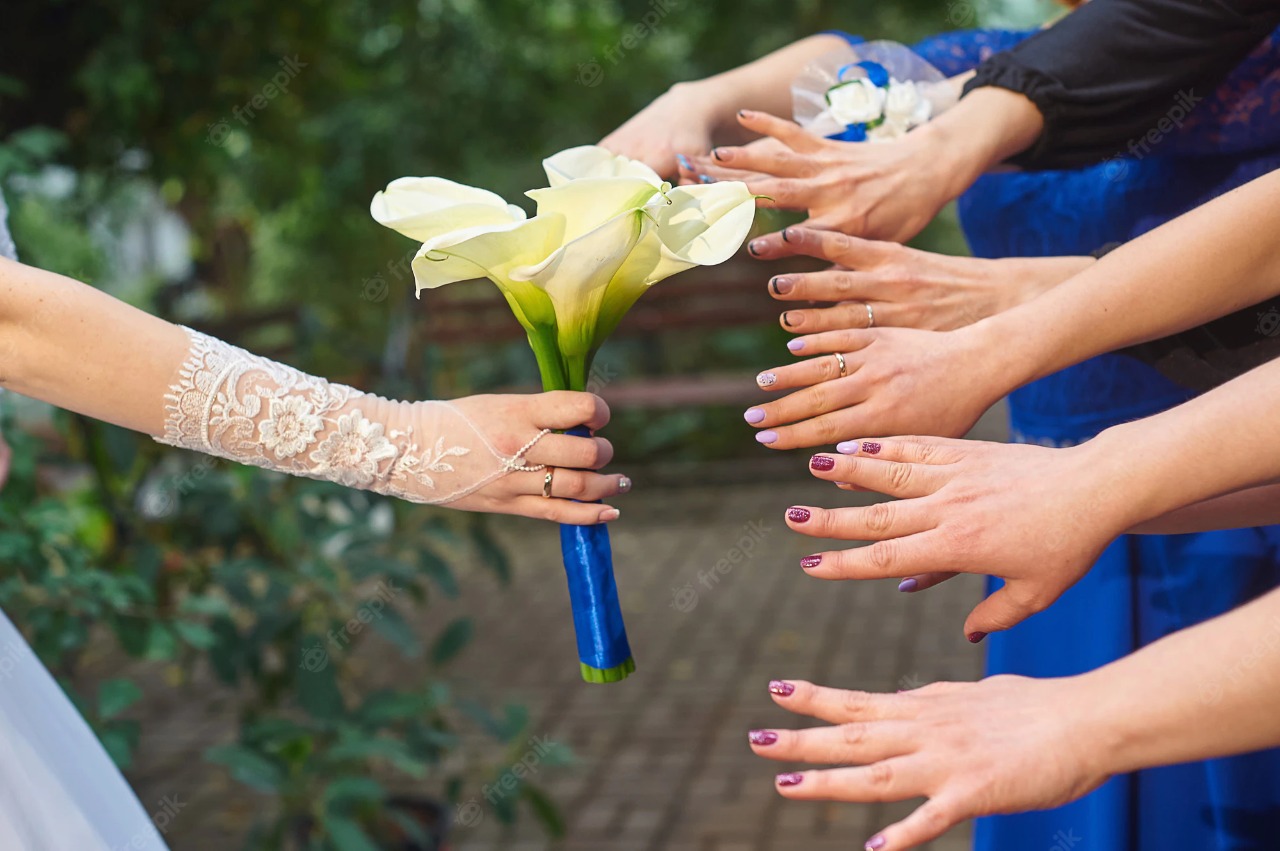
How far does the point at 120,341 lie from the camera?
130 cm

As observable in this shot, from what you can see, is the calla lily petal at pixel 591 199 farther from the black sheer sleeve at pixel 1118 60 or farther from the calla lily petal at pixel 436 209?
the black sheer sleeve at pixel 1118 60

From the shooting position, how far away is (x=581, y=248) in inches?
44.9

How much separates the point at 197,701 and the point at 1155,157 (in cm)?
437

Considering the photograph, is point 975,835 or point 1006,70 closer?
point 1006,70

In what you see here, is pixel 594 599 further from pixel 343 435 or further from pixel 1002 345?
pixel 1002 345

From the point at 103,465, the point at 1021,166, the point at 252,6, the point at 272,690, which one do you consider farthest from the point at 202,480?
the point at 1021,166

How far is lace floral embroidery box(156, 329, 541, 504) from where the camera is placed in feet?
4.44

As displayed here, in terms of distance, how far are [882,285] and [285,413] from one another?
71 centimetres

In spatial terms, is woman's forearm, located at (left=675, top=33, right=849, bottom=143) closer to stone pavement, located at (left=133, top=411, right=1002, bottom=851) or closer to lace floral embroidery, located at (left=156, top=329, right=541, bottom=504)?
lace floral embroidery, located at (left=156, top=329, right=541, bottom=504)

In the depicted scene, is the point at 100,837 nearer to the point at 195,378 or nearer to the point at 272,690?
the point at 195,378

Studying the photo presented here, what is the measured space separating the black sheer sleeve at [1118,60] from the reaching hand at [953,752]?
874mm

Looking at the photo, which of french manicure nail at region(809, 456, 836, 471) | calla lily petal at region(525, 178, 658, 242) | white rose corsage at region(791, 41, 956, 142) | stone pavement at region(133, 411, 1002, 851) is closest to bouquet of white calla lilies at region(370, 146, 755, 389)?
calla lily petal at region(525, 178, 658, 242)

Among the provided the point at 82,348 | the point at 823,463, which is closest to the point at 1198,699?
the point at 823,463

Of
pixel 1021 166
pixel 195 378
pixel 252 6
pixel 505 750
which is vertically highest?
pixel 252 6
